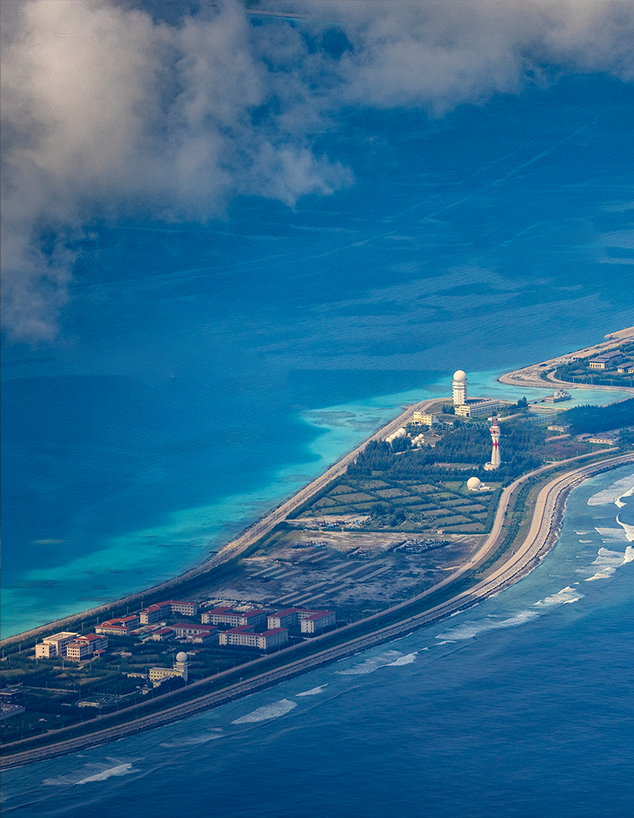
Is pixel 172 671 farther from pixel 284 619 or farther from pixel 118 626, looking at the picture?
pixel 284 619

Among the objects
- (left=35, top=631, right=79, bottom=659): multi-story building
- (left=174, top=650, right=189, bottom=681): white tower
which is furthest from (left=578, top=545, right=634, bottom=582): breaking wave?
(left=35, top=631, right=79, bottom=659): multi-story building

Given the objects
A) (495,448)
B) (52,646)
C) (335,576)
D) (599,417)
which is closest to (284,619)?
(335,576)

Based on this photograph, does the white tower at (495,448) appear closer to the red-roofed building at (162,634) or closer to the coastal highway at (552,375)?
the coastal highway at (552,375)

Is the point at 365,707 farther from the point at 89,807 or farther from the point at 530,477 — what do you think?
the point at 530,477

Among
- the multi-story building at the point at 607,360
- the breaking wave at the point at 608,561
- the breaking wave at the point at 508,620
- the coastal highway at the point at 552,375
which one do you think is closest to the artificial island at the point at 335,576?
the breaking wave at the point at 508,620

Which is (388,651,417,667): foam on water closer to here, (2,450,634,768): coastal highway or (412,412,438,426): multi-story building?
Answer: (2,450,634,768): coastal highway

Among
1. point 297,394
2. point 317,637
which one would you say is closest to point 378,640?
point 317,637
